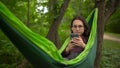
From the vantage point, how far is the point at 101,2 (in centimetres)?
478

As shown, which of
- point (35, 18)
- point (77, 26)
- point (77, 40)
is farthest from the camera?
point (35, 18)

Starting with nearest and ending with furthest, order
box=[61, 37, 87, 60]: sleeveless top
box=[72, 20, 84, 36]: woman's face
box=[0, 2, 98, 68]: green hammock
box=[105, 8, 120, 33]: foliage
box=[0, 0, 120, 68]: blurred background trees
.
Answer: box=[0, 2, 98, 68]: green hammock < box=[61, 37, 87, 60]: sleeveless top < box=[72, 20, 84, 36]: woman's face < box=[0, 0, 120, 68]: blurred background trees < box=[105, 8, 120, 33]: foliage

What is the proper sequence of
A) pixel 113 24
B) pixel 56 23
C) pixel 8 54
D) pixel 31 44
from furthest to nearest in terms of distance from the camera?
1. pixel 113 24
2. pixel 8 54
3. pixel 56 23
4. pixel 31 44

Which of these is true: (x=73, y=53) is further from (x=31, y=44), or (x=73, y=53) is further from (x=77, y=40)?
(x=31, y=44)

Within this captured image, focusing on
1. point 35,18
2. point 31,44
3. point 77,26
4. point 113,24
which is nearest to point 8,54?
point 35,18

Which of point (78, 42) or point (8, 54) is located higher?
point (78, 42)

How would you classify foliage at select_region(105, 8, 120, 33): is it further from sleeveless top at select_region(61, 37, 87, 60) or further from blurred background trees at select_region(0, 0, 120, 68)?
sleeveless top at select_region(61, 37, 87, 60)

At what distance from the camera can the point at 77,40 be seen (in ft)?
10.6

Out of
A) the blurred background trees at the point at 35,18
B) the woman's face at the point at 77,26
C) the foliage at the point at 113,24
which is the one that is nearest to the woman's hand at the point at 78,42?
the woman's face at the point at 77,26

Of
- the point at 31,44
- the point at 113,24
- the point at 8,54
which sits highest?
the point at 31,44

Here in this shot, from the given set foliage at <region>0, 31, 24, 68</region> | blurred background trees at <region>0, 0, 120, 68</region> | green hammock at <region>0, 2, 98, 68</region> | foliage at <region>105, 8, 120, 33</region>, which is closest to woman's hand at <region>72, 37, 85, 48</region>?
green hammock at <region>0, 2, 98, 68</region>

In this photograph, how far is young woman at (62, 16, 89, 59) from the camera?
128 inches

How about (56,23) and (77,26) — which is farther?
(56,23)

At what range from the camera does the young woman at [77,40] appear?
3.24m
